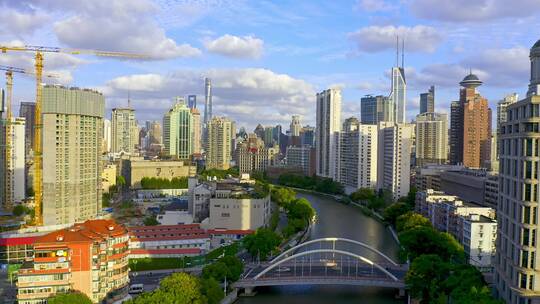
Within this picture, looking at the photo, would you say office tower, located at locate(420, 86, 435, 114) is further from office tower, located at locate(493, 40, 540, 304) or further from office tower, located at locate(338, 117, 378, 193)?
office tower, located at locate(493, 40, 540, 304)

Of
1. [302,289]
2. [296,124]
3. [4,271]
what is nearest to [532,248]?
[302,289]

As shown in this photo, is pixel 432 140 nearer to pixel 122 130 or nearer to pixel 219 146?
pixel 219 146

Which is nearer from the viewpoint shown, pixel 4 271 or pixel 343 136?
pixel 4 271

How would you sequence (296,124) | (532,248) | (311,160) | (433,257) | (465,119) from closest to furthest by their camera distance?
(532,248) < (433,257) < (465,119) < (311,160) < (296,124)

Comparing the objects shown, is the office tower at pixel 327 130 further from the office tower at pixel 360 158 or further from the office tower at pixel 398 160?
the office tower at pixel 398 160

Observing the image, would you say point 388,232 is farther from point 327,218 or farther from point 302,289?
point 302,289

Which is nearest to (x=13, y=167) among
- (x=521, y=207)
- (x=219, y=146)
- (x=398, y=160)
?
(x=398, y=160)

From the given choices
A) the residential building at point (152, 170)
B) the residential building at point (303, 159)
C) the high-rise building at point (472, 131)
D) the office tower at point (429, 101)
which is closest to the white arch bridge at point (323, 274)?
the residential building at point (152, 170)
